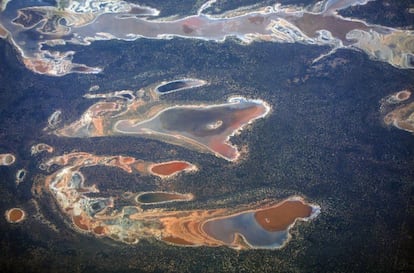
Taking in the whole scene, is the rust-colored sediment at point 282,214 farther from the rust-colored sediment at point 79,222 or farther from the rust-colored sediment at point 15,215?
the rust-colored sediment at point 15,215

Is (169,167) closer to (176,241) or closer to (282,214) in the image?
(176,241)

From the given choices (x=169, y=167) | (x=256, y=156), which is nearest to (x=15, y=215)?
(x=169, y=167)

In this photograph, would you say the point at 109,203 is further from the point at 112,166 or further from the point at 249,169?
the point at 249,169

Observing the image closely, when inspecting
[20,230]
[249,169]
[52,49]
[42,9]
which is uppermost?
[42,9]

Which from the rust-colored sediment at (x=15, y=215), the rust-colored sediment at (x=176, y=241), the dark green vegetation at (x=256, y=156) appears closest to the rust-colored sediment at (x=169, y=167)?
the dark green vegetation at (x=256, y=156)

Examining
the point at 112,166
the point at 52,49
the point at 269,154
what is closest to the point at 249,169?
the point at 269,154

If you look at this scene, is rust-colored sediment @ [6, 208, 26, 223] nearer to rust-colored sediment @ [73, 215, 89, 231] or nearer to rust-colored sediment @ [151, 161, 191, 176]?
rust-colored sediment @ [73, 215, 89, 231]

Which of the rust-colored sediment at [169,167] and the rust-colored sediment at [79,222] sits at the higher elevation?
the rust-colored sediment at [169,167]
